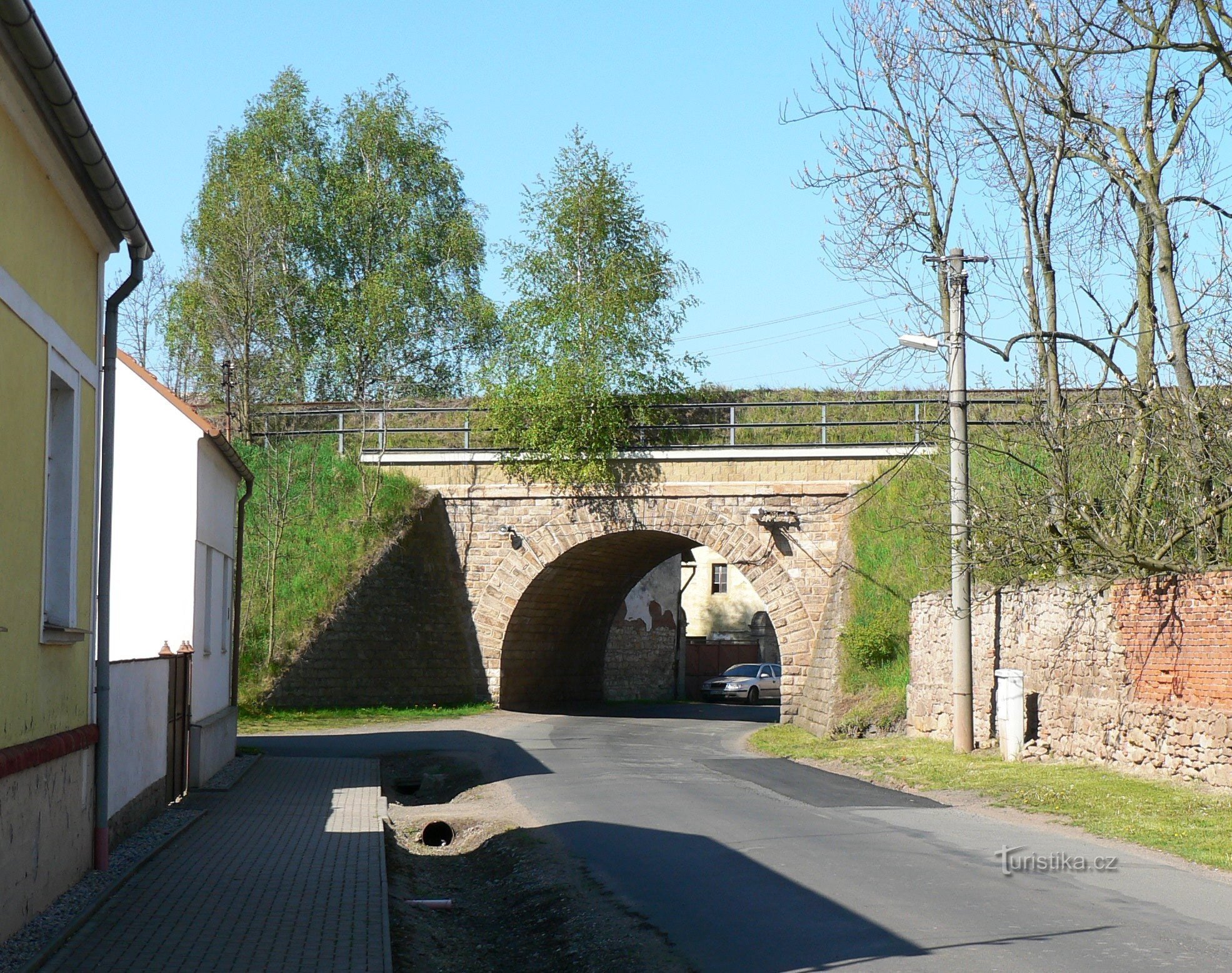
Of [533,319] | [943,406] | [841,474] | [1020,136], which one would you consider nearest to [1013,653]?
[943,406]

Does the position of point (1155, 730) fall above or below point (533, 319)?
below

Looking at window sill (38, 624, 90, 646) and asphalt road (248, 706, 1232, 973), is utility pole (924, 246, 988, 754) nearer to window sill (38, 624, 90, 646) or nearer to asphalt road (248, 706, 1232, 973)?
asphalt road (248, 706, 1232, 973)

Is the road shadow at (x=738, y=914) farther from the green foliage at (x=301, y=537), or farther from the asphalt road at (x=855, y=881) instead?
the green foliage at (x=301, y=537)

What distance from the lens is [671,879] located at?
28.0ft

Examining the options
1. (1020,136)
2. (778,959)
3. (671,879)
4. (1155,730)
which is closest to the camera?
(778,959)

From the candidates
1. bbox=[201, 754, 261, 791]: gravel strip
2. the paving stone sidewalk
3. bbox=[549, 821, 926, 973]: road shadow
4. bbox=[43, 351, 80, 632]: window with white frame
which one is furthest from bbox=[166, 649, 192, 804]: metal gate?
bbox=[549, 821, 926, 973]: road shadow

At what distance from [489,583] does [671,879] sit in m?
19.9

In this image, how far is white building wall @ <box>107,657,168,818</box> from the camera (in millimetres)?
9578

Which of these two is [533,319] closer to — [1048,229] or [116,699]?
[1048,229]

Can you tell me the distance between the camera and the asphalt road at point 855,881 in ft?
20.7

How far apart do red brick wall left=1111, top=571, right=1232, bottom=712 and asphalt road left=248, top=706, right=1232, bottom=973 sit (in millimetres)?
2867

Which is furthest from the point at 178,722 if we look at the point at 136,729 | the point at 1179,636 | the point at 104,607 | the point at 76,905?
the point at 1179,636

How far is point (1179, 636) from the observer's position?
525 inches

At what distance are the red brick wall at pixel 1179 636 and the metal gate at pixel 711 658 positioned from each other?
28752 mm
